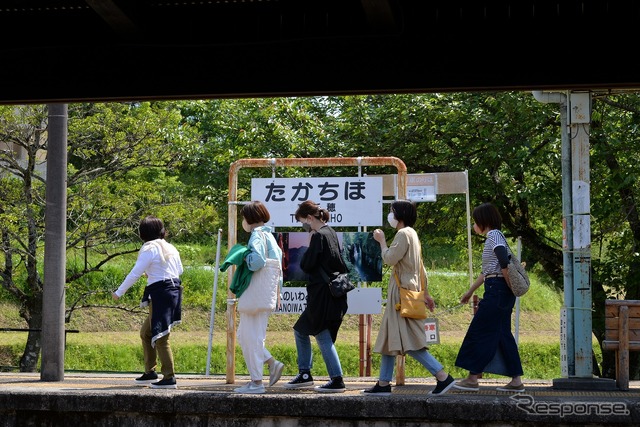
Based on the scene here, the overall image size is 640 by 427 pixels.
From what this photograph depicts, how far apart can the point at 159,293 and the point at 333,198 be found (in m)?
2.21

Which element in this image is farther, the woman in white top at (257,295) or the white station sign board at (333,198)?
the white station sign board at (333,198)

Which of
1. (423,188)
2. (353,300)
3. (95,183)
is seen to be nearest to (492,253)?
(353,300)

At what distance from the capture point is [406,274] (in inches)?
336

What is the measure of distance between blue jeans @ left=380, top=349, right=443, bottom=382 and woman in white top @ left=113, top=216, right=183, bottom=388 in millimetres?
2121

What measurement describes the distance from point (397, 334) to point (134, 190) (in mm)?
10224

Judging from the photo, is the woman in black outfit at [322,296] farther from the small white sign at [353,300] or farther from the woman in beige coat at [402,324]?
the small white sign at [353,300]

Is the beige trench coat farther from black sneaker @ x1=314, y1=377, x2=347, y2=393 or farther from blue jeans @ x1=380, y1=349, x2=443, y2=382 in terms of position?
black sneaker @ x1=314, y1=377, x2=347, y2=393

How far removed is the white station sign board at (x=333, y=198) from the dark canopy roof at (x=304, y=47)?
3324 mm

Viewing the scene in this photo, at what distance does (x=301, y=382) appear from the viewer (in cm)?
906

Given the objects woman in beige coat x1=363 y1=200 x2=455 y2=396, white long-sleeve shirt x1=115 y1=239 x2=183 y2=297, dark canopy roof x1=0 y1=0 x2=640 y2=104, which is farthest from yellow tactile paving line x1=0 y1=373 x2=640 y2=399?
dark canopy roof x1=0 y1=0 x2=640 y2=104

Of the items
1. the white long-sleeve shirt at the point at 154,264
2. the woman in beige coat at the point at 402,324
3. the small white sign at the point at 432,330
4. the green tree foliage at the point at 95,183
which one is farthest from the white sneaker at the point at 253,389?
the green tree foliage at the point at 95,183

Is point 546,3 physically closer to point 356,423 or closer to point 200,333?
point 356,423

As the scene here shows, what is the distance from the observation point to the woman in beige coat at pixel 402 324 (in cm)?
829

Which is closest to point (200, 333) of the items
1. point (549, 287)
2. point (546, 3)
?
point (549, 287)
